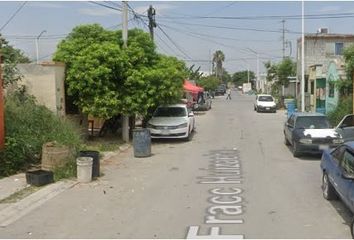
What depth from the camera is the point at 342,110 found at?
2512 cm

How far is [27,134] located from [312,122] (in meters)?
9.64

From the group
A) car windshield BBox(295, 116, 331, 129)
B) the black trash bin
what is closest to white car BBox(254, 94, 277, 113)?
car windshield BBox(295, 116, 331, 129)

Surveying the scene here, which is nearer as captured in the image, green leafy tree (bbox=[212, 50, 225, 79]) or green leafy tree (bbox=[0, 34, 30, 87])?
green leafy tree (bbox=[0, 34, 30, 87])

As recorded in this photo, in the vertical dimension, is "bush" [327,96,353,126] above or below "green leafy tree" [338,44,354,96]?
below

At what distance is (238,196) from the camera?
11.1 m

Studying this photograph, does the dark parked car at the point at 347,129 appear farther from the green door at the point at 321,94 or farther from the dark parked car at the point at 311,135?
the green door at the point at 321,94

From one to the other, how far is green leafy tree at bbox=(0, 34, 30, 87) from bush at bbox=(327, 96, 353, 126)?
15.0 m

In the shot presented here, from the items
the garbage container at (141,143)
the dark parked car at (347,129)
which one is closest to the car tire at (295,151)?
the dark parked car at (347,129)

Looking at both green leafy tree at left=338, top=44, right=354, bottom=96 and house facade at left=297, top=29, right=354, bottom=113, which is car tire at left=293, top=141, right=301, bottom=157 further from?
house facade at left=297, top=29, right=354, bottom=113

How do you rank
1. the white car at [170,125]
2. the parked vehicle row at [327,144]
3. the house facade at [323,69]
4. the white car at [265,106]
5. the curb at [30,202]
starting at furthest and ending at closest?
the white car at [265,106], the house facade at [323,69], the white car at [170,125], the curb at [30,202], the parked vehicle row at [327,144]

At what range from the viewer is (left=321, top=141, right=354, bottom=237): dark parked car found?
8.46m

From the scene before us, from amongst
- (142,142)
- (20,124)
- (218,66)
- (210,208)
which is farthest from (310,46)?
(218,66)

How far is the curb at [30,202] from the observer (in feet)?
31.1

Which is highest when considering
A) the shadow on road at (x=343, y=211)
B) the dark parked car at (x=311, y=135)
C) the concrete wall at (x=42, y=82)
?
the concrete wall at (x=42, y=82)
